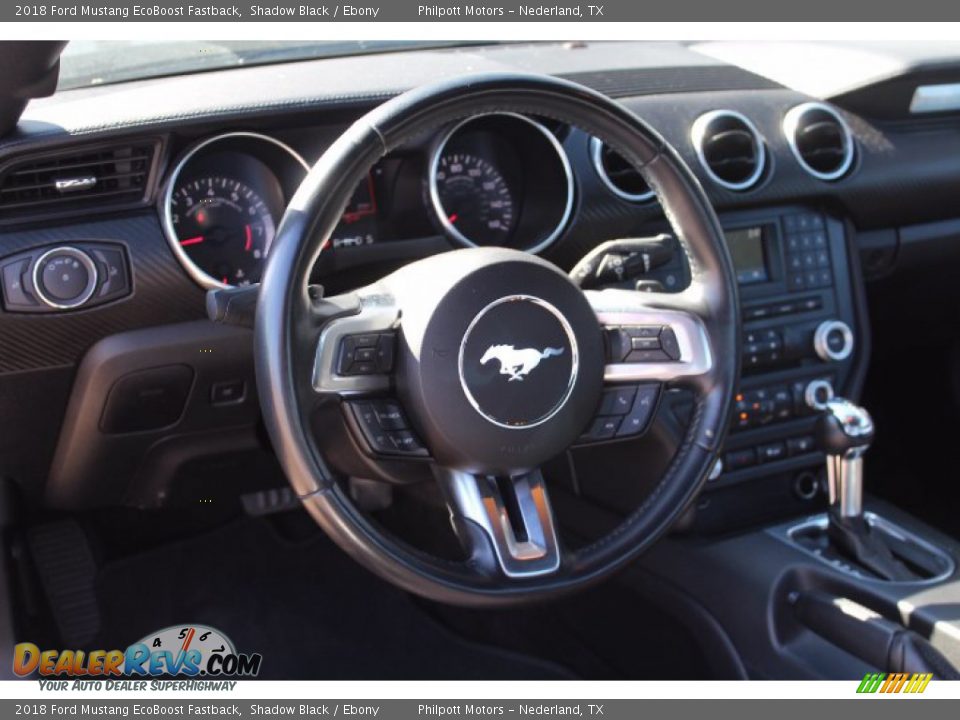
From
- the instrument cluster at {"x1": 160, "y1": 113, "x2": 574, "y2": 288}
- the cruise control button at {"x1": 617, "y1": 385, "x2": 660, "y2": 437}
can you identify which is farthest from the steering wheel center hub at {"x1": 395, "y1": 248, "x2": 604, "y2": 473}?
the instrument cluster at {"x1": 160, "y1": 113, "x2": 574, "y2": 288}

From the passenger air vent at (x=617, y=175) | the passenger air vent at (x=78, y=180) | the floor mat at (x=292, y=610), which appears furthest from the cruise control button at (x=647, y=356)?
the floor mat at (x=292, y=610)

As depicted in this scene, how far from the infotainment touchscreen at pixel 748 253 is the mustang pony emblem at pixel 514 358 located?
0.85 metres

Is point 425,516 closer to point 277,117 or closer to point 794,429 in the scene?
point 794,429

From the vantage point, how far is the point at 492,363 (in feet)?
4.49

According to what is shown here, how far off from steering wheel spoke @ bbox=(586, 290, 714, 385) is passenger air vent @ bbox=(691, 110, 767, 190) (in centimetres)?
61

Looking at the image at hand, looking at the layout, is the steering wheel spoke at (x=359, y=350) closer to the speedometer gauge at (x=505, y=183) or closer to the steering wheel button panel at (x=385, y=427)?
the steering wheel button panel at (x=385, y=427)

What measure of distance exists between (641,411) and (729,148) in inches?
30.7

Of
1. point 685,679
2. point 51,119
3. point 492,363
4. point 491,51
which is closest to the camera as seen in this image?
point 492,363

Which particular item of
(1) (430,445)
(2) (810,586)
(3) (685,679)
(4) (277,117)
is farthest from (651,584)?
(4) (277,117)

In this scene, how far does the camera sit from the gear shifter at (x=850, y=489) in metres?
1.81

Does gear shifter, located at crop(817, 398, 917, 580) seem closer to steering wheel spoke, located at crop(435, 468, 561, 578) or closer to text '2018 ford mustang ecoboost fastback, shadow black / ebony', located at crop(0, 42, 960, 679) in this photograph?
text '2018 ford mustang ecoboost fastback, shadow black / ebony', located at crop(0, 42, 960, 679)

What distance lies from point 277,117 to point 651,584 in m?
1.07

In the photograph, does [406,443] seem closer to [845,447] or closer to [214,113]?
[214,113]

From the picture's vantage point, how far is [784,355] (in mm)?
2117
